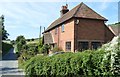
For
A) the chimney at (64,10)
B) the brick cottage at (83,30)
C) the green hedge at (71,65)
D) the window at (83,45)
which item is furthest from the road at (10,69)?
the chimney at (64,10)

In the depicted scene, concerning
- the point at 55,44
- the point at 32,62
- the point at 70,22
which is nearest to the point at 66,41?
the point at 70,22

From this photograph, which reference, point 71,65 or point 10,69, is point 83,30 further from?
point 71,65

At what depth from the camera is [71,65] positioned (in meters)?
8.90

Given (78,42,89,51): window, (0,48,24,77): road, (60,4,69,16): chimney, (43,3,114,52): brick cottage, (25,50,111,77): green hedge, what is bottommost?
(0,48,24,77): road

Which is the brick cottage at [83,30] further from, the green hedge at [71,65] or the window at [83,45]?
the green hedge at [71,65]

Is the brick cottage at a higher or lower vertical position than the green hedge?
higher

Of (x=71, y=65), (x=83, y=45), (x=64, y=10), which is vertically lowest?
(x=71, y=65)

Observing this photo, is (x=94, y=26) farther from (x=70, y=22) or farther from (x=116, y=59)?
(x=116, y=59)

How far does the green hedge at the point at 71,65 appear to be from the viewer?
8.52 m

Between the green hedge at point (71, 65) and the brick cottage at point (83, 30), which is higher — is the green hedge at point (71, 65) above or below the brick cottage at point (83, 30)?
below

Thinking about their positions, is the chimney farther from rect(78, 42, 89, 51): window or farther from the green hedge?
the green hedge

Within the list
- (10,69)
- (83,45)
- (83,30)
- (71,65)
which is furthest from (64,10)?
(71,65)

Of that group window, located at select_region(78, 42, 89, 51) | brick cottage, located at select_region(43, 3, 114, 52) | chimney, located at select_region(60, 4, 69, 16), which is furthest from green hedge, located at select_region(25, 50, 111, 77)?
chimney, located at select_region(60, 4, 69, 16)

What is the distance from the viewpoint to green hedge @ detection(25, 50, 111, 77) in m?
8.52
